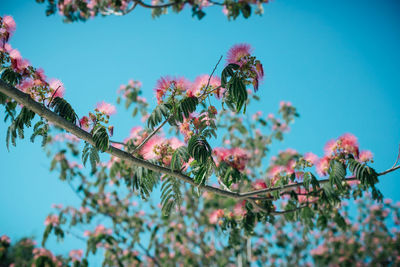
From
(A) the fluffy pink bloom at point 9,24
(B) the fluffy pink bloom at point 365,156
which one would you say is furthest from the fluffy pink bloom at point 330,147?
(A) the fluffy pink bloom at point 9,24

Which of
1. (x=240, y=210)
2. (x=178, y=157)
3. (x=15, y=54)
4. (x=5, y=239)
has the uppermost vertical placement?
(x=15, y=54)

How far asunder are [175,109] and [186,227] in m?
5.48

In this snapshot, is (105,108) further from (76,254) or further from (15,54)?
(76,254)

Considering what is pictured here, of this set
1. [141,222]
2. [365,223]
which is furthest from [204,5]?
[365,223]

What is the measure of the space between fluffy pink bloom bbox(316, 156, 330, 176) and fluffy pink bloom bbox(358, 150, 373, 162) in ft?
0.99

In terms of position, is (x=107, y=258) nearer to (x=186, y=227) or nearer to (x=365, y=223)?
(x=186, y=227)

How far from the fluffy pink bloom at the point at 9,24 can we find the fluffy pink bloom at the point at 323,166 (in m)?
3.08

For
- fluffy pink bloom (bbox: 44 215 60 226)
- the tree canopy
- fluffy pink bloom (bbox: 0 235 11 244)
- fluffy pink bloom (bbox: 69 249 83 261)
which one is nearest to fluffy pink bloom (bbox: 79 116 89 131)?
the tree canopy

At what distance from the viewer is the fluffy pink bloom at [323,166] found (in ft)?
8.60

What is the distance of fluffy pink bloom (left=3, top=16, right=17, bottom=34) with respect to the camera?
5.98 ft

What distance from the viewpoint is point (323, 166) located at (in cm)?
265

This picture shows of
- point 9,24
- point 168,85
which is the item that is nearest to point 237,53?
point 168,85

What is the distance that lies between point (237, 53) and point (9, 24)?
5.70 feet

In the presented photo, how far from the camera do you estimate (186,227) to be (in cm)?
646
